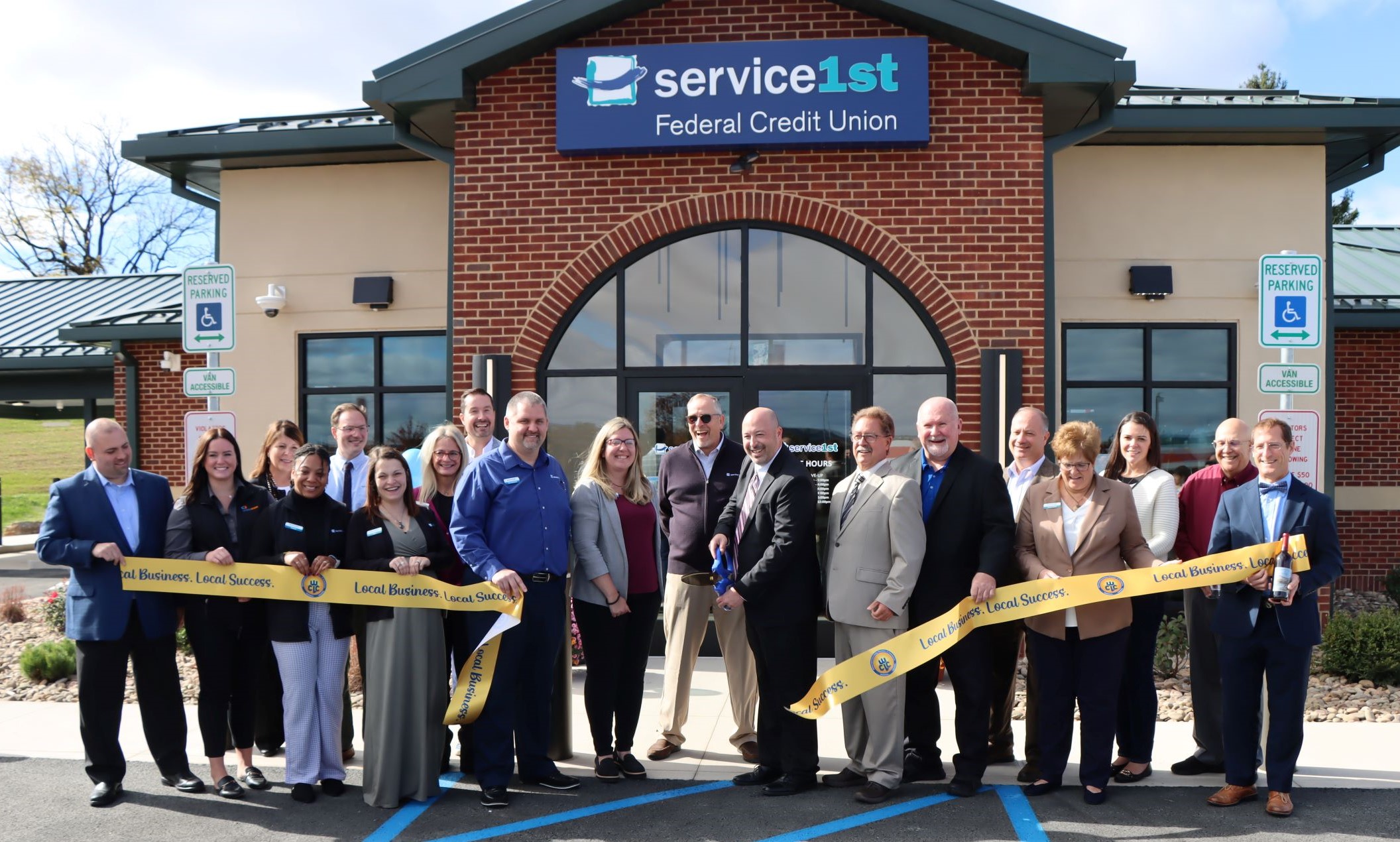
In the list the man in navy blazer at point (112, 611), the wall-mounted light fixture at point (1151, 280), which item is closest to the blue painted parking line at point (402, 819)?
the man in navy blazer at point (112, 611)

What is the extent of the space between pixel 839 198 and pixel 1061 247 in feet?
8.69

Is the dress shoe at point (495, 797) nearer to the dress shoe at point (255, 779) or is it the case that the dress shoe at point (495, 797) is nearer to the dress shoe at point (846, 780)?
the dress shoe at point (255, 779)

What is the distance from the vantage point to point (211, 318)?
754 cm

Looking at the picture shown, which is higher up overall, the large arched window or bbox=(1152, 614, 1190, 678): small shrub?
the large arched window

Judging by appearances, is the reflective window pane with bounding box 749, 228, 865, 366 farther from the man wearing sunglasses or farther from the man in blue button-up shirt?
the man in blue button-up shirt

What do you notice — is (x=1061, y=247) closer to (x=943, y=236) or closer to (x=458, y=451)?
(x=943, y=236)

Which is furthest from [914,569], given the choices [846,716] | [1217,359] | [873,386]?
[1217,359]

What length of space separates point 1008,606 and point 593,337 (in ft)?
15.1

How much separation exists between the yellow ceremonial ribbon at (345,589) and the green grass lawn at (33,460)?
27.5 metres

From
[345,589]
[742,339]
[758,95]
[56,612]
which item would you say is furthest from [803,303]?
[56,612]

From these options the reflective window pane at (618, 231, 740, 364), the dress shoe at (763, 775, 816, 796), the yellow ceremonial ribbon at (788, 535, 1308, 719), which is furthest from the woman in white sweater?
the reflective window pane at (618, 231, 740, 364)

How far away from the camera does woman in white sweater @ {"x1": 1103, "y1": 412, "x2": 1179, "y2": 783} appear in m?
5.54

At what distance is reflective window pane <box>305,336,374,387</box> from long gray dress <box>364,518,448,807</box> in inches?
221

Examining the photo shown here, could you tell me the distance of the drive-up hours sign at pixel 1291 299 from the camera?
6938 mm
